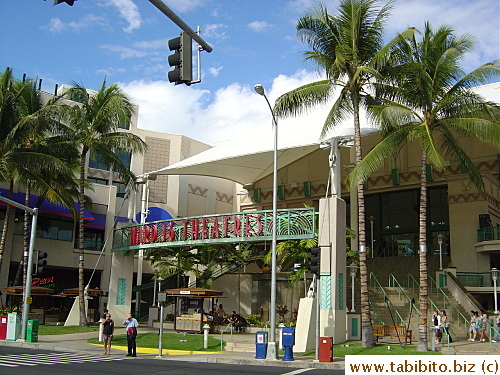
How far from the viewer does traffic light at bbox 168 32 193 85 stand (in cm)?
1132

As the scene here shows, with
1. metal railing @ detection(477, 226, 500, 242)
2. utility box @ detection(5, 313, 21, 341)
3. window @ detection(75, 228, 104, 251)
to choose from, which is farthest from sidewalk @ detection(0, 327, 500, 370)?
window @ detection(75, 228, 104, 251)

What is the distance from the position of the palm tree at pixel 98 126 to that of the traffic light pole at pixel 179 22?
22.0m

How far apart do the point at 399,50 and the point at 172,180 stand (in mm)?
28229

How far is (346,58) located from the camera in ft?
80.9

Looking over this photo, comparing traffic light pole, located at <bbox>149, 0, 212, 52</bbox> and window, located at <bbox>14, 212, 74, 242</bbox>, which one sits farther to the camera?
window, located at <bbox>14, 212, 74, 242</bbox>

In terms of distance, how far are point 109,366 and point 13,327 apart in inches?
427

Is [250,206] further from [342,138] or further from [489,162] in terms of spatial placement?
[342,138]

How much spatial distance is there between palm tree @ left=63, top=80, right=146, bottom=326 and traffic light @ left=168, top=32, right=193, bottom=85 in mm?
22626

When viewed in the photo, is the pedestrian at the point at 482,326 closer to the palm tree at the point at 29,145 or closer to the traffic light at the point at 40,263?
the traffic light at the point at 40,263

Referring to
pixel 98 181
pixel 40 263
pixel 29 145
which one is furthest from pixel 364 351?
pixel 98 181

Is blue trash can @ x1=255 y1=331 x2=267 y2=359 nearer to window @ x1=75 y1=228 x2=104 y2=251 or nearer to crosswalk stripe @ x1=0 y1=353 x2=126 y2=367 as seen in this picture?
crosswalk stripe @ x1=0 y1=353 x2=126 y2=367

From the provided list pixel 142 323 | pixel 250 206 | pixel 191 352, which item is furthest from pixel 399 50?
pixel 250 206

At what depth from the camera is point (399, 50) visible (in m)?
24.0

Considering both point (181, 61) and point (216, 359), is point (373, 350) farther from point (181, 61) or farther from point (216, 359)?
point (181, 61)
